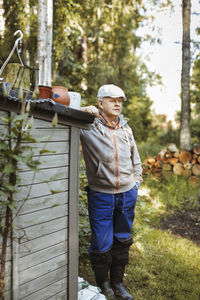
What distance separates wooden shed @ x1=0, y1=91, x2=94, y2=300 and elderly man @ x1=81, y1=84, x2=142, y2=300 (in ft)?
1.17

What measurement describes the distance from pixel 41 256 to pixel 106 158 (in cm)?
97

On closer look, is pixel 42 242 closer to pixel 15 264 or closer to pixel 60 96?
pixel 15 264

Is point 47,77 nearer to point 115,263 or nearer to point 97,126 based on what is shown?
point 97,126

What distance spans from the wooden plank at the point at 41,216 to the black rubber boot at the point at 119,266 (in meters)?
0.87

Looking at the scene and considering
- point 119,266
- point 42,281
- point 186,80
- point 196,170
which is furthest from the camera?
point 186,80

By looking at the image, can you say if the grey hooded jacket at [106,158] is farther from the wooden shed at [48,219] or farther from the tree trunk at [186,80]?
the tree trunk at [186,80]

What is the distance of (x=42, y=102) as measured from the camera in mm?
1763

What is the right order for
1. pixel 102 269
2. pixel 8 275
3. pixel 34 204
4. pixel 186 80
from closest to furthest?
pixel 8 275 < pixel 34 204 < pixel 102 269 < pixel 186 80

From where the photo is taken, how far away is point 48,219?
1948 millimetres

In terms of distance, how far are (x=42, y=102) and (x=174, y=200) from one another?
4.31 meters

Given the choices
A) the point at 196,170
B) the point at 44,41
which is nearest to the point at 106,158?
the point at 44,41

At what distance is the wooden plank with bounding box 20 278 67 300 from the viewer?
1.91 m

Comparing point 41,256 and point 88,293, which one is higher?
point 41,256

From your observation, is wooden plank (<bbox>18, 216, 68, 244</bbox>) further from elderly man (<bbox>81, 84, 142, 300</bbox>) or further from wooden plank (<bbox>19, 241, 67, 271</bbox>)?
elderly man (<bbox>81, 84, 142, 300</bbox>)
